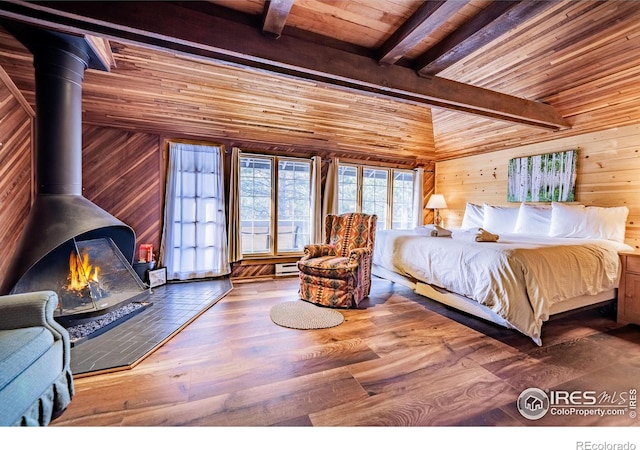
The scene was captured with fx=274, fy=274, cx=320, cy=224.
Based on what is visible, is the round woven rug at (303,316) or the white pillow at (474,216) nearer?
the round woven rug at (303,316)

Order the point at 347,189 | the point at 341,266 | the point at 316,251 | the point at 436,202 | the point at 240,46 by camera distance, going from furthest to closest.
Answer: the point at 436,202, the point at 347,189, the point at 316,251, the point at 341,266, the point at 240,46

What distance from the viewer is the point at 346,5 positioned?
76.6 inches

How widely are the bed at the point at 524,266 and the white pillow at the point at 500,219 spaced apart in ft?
0.61

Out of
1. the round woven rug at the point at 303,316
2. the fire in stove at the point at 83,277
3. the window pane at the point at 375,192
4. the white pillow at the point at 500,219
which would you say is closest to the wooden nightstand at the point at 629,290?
the white pillow at the point at 500,219

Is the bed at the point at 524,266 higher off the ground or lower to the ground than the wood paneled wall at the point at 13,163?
lower

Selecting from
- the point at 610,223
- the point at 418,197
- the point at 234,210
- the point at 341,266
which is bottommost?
the point at 341,266

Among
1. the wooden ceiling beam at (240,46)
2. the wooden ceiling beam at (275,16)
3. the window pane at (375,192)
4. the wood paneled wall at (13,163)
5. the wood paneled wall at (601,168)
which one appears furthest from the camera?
the window pane at (375,192)

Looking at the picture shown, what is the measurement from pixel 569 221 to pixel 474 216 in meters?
1.29

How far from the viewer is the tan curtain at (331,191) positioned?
4680mm

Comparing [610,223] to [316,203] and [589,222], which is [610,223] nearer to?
[589,222]

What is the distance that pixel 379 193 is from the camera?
17.6 ft

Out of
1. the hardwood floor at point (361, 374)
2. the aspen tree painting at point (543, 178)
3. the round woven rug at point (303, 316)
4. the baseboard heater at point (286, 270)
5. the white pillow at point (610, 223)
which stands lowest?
the hardwood floor at point (361, 374)

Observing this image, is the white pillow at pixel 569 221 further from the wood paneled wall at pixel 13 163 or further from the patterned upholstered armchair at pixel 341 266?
the wood paneled wall at pixel 13 163

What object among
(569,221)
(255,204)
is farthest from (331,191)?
(569,221)
